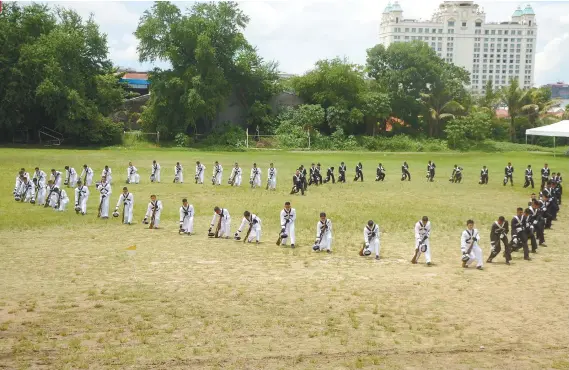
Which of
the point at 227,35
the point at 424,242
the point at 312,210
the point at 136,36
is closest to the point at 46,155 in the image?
the point at 136,36

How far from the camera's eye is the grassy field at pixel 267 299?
936 cm

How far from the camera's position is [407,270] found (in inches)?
584

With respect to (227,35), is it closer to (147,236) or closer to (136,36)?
(136,36)

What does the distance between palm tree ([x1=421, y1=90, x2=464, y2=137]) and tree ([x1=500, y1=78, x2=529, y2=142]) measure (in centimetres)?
595

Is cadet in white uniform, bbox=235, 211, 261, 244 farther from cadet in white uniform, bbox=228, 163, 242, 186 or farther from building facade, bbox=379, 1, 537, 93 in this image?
building facade, bbox=379, 1, 537, 93

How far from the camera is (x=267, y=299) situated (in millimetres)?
12055

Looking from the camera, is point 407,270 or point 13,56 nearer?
point 407,270

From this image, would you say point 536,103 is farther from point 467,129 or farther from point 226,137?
point 226,137

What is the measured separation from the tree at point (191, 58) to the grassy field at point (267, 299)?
34010 mm

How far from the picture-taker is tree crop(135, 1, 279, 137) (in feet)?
180

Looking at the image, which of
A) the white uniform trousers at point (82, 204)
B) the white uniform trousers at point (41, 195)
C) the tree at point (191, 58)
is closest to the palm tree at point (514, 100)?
the tree at point (191, 58)

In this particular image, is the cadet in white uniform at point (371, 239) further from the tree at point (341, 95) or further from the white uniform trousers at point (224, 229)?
the tree at point (341, 95)

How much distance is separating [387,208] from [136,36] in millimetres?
40063

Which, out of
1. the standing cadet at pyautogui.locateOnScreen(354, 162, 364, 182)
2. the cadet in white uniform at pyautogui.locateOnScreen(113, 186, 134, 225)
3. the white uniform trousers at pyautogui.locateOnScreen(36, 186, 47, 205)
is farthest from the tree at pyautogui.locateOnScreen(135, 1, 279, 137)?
the cadet in white uniform at pyautogui.locateOnScreen(113, 186, 134, 225)
